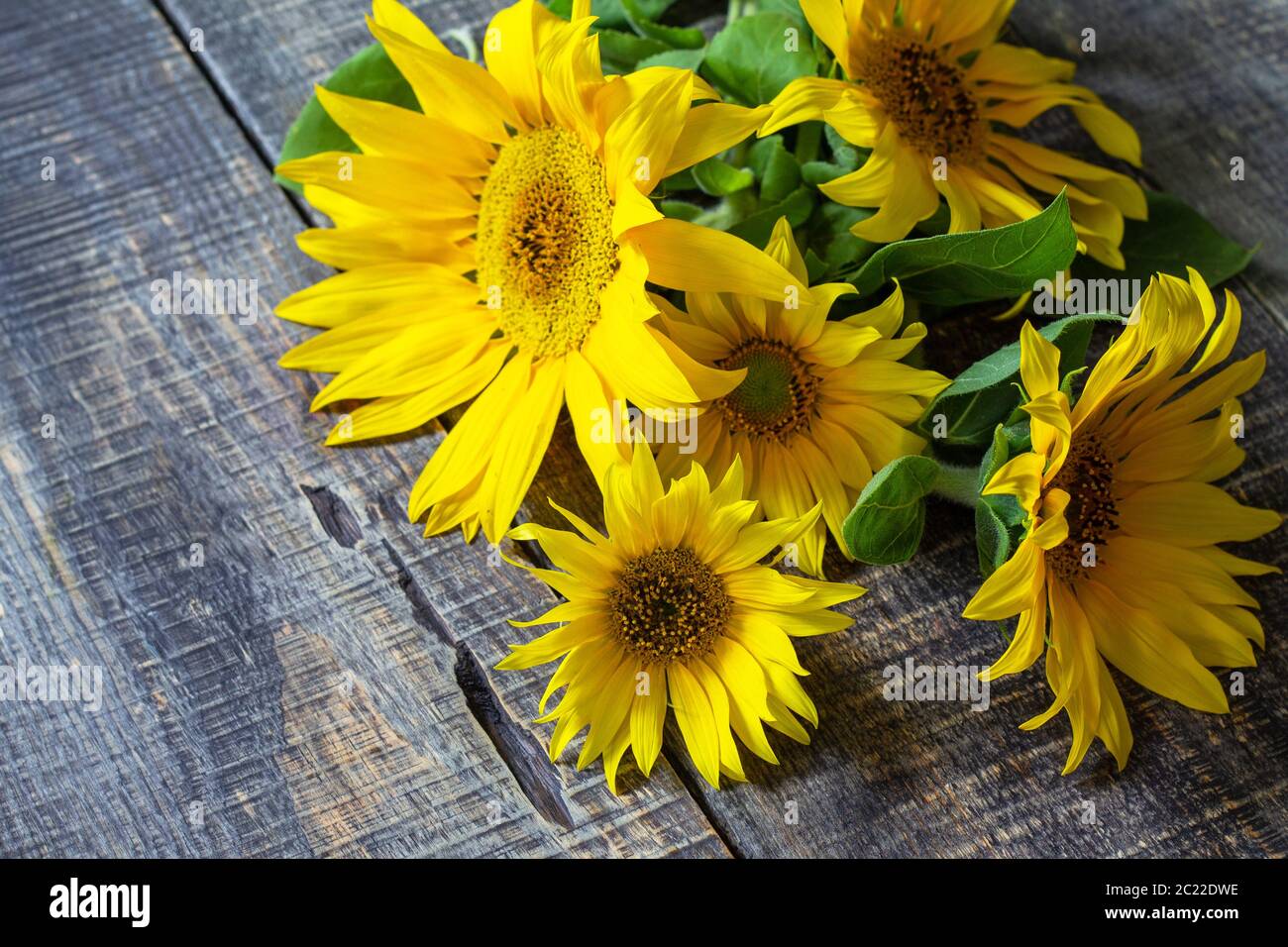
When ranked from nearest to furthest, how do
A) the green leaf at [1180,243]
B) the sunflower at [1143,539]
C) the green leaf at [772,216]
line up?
the sunflower at [1143,539]
the green leaf at [772,216]
the green leaf at [1180,243]

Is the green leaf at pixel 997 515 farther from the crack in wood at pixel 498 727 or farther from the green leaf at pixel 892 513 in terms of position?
the crack in wood at pixel 498 727

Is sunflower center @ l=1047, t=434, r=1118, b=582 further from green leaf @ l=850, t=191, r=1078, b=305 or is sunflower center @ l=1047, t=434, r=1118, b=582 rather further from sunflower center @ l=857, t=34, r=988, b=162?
sunflower center @ l=857, t=34, r=988, b=162

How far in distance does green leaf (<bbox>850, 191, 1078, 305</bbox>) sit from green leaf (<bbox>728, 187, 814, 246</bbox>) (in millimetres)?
59

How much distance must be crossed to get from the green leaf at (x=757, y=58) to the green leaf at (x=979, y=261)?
139mm

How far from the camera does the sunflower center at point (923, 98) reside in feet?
2.51

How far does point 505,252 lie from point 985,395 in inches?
11.2

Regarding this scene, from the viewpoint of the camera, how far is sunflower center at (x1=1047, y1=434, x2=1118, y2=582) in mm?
696

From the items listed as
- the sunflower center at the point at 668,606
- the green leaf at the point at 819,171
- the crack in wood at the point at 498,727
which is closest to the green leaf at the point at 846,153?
the green leaf at the point at 819,171

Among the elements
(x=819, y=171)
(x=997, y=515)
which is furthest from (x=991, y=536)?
(x=819, y=171)

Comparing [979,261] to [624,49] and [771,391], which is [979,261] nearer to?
[771,391]

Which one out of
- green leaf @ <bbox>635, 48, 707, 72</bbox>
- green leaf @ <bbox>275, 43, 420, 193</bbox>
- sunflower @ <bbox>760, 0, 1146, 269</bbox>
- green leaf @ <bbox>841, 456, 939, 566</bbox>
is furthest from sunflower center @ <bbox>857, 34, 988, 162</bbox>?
green leaf @ <bbox>275, 43, 420, 193</bbox>

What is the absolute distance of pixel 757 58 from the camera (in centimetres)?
78

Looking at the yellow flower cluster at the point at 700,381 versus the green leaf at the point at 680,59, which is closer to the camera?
the yellow flower cluster at the point at 700,381

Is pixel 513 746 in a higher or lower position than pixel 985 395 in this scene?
lower
